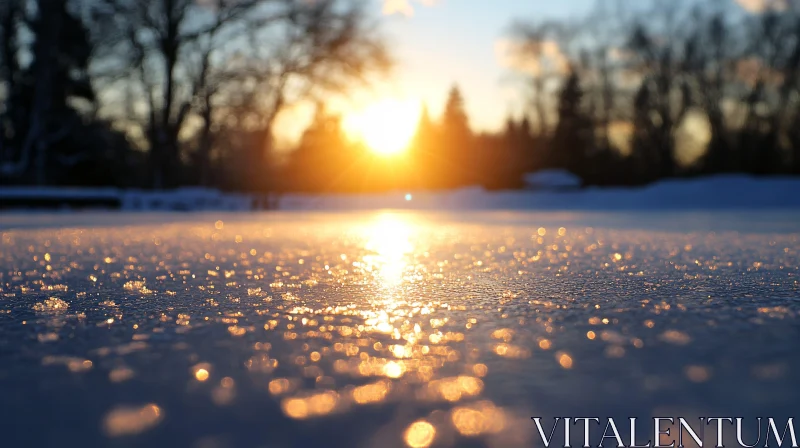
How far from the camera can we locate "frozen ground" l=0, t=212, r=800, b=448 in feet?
5.19

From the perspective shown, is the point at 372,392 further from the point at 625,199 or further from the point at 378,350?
the point at 625,199

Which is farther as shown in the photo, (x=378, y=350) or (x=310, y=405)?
(x=378, y=350)

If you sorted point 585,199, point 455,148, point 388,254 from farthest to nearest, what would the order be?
point 455,148, point 585,199, point 388,254

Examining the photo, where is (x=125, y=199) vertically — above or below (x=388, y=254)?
above

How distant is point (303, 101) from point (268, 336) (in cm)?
1988

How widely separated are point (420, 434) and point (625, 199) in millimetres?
21735

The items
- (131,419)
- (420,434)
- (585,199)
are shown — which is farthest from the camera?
(585,199)

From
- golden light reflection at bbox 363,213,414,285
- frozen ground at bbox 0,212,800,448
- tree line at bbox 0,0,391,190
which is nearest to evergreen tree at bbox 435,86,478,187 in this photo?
tree line at bbox 0,0,391,190

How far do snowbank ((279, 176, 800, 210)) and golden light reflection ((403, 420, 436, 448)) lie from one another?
67.0 ft

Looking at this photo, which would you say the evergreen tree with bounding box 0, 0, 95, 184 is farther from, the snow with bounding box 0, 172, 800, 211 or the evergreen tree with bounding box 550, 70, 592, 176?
the evergreen tree with bounding box 550, 70, 592, 176

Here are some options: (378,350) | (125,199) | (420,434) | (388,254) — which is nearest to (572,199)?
(125,199)

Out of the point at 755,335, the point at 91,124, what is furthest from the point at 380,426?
the point at 91,124

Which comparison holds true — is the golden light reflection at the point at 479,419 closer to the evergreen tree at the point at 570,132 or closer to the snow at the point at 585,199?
the snow at the point at 585,199

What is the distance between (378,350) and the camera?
7.39 feet
